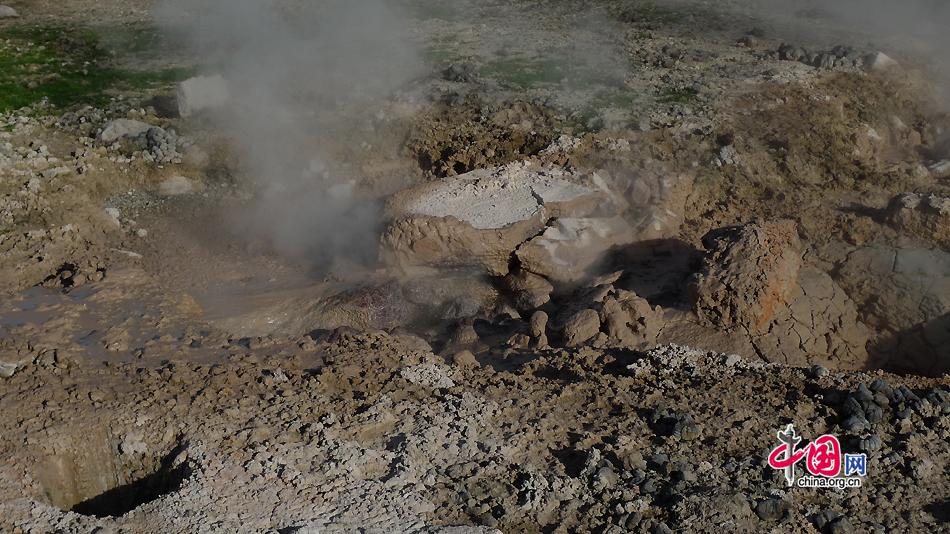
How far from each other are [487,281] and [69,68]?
5.99 meters

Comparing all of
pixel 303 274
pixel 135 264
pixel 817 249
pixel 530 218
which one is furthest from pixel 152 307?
pixel 817 249

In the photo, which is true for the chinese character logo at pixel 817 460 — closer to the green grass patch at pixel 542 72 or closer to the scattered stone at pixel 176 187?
the green grass patch at pixel 542 72

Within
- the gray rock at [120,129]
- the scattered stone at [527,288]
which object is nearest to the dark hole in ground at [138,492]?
the scattered stone at [527,288]

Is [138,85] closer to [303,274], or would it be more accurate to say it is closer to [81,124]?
[81,124]

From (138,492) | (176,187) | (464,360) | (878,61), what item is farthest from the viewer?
(878,61)

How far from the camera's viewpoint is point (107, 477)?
356 centimetres

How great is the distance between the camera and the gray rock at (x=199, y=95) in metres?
7.31

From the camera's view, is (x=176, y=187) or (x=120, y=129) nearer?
(x=176, y=187)

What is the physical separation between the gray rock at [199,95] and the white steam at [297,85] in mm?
181

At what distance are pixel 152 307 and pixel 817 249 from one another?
464cm

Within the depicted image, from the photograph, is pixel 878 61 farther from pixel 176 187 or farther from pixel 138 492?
pixel 138 492

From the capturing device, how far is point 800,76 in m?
7.37

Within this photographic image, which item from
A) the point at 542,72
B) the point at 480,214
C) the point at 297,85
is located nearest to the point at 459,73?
the point at 542,72

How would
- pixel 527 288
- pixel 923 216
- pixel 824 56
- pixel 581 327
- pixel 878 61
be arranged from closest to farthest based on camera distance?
1. pixel 581 327
2. pixel 923 216
3. pixel 527 288
4. pixel 878 61
5. pixel 824 56
